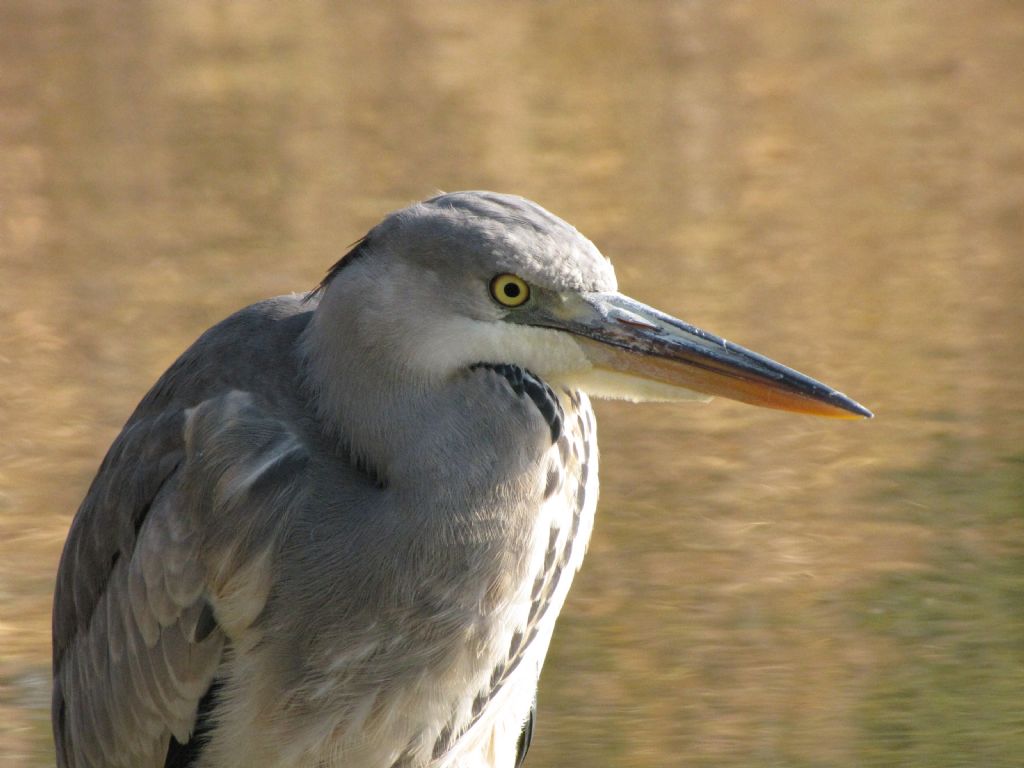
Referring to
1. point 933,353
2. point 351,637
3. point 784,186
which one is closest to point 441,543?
point 351,637

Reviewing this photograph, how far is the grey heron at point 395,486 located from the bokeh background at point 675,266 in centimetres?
114

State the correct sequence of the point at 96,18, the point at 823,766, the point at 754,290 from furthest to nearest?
the point at 96,18 → the point at 754,290 → the point at 823,766

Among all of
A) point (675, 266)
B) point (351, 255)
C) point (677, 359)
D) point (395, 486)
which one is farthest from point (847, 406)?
point (675, 266)

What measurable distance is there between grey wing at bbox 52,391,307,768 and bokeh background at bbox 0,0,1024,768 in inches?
33.3

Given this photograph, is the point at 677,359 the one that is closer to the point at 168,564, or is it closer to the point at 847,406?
the point at 847,406

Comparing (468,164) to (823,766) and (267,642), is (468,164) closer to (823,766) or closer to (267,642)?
(823,766)

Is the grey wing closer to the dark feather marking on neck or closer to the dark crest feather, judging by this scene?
the dark crest feather

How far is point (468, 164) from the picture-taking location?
28.6 feet

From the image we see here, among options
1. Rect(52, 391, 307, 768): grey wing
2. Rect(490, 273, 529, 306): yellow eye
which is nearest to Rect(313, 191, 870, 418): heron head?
Rect(490, 273, 529, 306): yellow eye

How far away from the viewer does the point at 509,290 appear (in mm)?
2838

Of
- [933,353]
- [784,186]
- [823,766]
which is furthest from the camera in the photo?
[784,186]

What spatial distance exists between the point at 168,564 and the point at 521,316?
0.80 m

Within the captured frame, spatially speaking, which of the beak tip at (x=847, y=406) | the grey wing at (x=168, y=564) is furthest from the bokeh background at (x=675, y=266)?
the beak tip at (x=847, y=406)

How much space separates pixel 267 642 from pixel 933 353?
3.94 meters
